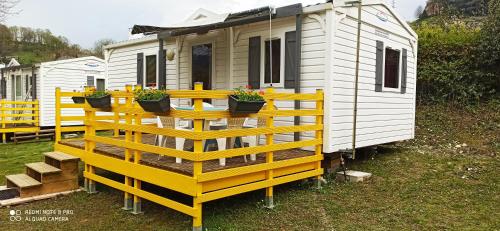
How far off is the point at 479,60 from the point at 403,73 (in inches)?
196

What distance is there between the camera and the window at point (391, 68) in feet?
24.4

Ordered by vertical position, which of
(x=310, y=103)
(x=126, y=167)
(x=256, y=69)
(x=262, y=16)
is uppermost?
(x=262, y=16)

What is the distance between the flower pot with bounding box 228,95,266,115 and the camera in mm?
4047

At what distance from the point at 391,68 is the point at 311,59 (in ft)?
8.03

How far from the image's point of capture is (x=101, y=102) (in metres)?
5.30

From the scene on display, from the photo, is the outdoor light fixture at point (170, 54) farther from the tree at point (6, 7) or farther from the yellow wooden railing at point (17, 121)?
the tree at point (6, 7)

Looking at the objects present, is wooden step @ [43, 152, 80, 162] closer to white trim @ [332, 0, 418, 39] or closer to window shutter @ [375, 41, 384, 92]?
white trim @ [332, 0, 418, 39]

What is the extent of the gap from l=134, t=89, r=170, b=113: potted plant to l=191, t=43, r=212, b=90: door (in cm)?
372

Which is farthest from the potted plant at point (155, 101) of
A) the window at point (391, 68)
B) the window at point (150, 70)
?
the window at point (150, 70)

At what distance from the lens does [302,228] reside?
13.9 ft

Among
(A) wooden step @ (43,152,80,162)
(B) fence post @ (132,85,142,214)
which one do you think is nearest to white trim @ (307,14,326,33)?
(B) fence post @ (132,85,142,214)

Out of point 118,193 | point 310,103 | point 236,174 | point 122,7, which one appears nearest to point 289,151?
point 310,103

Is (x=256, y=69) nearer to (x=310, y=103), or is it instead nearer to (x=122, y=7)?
(x=310, y=103)

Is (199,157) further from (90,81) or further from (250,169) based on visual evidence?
(90,81)
